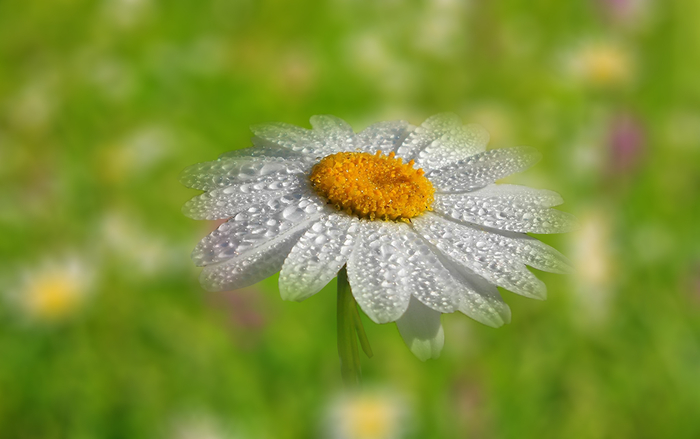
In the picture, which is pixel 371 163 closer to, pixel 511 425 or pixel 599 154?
pixel 511 425

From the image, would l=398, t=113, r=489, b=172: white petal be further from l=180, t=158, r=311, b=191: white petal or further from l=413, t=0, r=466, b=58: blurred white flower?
l=413, t=0, r=466, b=58: blurred white flower

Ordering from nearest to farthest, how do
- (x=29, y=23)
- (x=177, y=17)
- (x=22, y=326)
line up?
(x=22, y=326), (x=29, y=23), (x=177, y=17)

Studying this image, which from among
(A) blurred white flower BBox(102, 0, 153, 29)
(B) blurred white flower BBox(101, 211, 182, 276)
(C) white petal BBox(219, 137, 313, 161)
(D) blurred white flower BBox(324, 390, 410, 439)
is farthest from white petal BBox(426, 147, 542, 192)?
(A) blurred white flower BBox(102, 0, 153, 29)

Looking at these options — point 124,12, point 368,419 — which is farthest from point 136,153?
point 368,419

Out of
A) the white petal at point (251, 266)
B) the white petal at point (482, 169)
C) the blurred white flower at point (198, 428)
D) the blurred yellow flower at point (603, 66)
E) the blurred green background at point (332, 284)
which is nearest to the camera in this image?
the white petal at point (251, 266)

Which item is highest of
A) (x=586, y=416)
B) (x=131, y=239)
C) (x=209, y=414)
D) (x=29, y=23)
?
(x=29, y=23)

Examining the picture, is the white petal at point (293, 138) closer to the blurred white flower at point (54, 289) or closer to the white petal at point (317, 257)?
the white petal at point (317, 257)

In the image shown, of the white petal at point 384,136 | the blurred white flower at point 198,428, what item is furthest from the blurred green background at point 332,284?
the white petal at point 384,136

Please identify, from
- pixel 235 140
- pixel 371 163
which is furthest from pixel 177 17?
pixel 371 163
